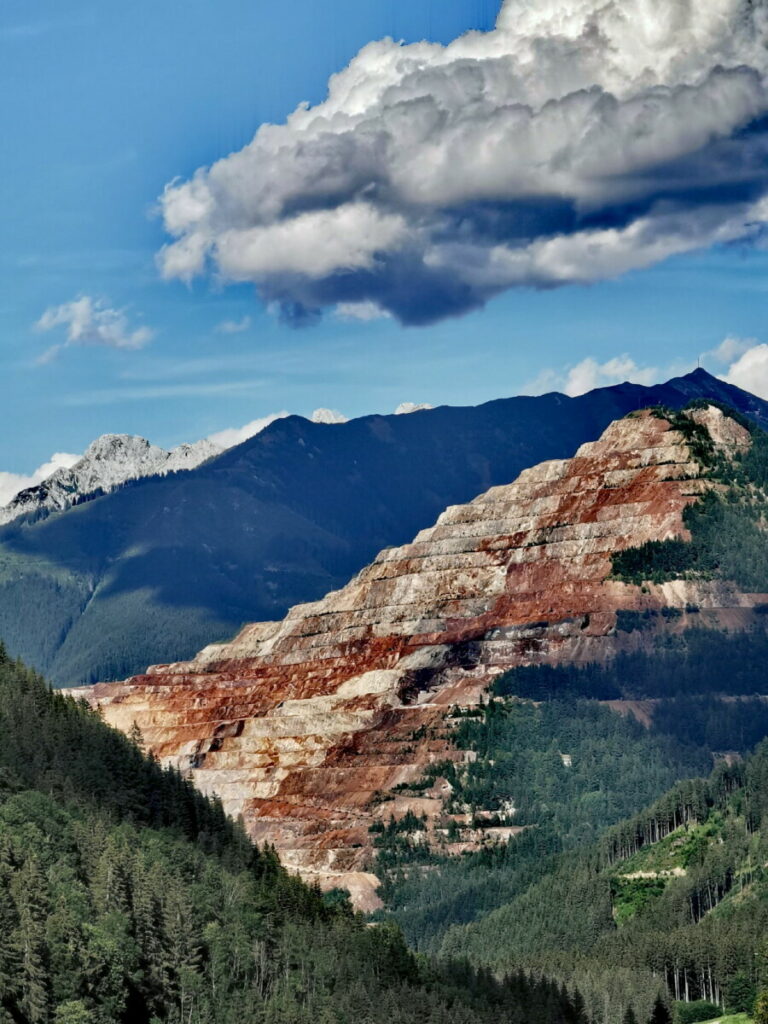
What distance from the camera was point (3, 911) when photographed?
653ft

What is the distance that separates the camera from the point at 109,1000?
19725 cm

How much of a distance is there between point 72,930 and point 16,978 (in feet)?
28.0

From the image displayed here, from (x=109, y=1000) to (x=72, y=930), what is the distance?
20.5ft

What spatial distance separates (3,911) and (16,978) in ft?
28.9

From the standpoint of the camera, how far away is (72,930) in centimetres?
19900

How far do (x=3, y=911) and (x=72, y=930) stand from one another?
561 cm

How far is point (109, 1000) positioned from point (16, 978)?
9019mm

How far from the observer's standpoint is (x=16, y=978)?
19150 centimetres
